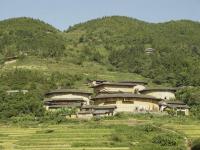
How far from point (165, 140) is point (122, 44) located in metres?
71.7

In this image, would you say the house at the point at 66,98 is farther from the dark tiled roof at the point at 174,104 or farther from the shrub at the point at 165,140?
the shrub at the point at 165,140

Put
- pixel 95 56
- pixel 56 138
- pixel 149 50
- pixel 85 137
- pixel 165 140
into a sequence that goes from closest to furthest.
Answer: pixel 165 140, pixel 56 138, pixel 85 137, pixel 95 56, pixel 149 50

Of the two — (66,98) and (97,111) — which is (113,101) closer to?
(97,111)

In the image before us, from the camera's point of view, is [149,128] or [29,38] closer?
[149,128]

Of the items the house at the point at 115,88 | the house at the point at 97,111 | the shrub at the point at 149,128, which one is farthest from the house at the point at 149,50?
the shrub at the point at 149,128

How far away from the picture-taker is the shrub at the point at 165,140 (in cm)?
3525

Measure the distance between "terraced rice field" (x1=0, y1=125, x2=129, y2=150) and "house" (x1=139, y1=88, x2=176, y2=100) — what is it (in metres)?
24.6

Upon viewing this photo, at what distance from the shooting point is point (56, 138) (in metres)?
37.7

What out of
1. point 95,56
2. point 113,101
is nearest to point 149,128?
point 113,101

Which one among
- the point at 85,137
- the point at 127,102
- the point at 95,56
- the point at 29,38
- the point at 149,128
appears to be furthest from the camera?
the point at 29,38

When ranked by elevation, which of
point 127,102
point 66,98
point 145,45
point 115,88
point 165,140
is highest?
point 145,45

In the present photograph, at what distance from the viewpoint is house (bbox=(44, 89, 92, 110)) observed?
59.1 m

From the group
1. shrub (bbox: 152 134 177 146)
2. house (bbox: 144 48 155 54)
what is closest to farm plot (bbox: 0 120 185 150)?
shrub (bbox: 152 134 177 146)

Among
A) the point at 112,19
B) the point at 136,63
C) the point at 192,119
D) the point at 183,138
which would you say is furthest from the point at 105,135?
the point at 112,19
